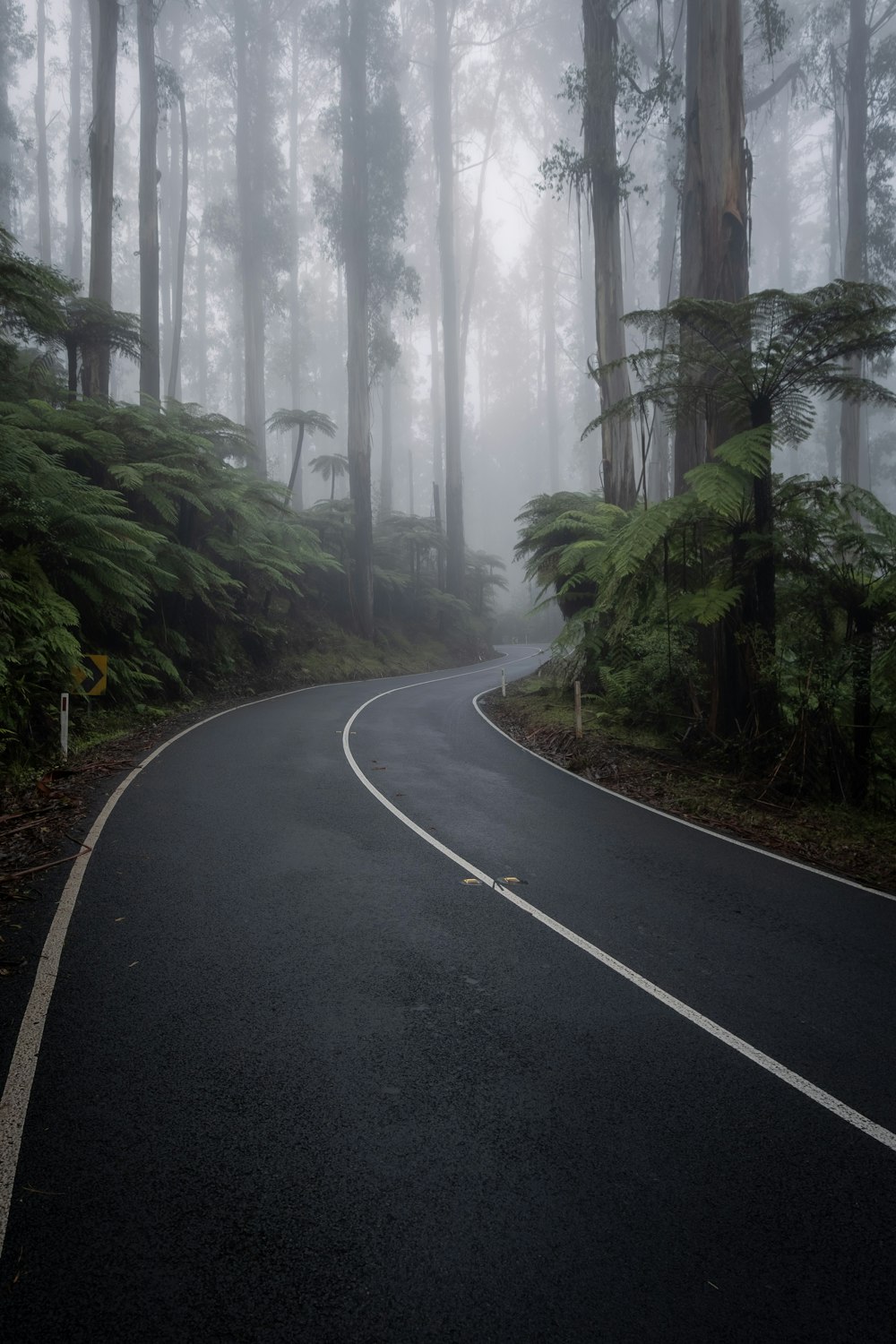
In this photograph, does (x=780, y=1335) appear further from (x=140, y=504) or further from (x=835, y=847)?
(x=140, y=504)

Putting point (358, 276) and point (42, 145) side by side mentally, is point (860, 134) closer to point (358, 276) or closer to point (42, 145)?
point (358, 276)

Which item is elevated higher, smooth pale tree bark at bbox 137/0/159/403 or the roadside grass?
smooth pale tree bark at bbox 137/0/159/403

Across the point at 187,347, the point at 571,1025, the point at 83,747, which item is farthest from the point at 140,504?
the point at 187,347

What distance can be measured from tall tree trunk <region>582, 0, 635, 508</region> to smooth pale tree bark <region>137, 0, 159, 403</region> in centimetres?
1205

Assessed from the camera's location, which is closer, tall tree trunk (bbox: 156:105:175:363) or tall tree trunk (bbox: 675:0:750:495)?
tall tree trunk (bbox: 675:0:750:495)

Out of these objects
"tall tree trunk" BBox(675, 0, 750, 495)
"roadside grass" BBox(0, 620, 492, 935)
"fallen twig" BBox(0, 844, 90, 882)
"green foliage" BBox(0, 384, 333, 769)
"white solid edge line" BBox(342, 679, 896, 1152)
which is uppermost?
"tall tree trunk" BBox(675, 0, 750, 495)

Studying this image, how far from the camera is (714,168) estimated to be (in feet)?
37.0

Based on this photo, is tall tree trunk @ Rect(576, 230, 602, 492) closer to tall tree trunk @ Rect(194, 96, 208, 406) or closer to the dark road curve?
tall tree trunk @ Rect(194, 96, 208, 406)

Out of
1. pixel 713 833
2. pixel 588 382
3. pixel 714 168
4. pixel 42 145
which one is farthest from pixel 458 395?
pixel 713 833

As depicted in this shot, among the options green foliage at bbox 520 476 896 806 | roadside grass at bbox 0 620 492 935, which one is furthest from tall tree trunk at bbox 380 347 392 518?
green foliage at bbox 520 476 896 806

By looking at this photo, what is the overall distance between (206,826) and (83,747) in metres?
4.83

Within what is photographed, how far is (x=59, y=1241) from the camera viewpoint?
244 cm

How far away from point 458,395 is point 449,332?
9.87 ft

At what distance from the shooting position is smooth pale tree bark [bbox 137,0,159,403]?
2072 centimetres
